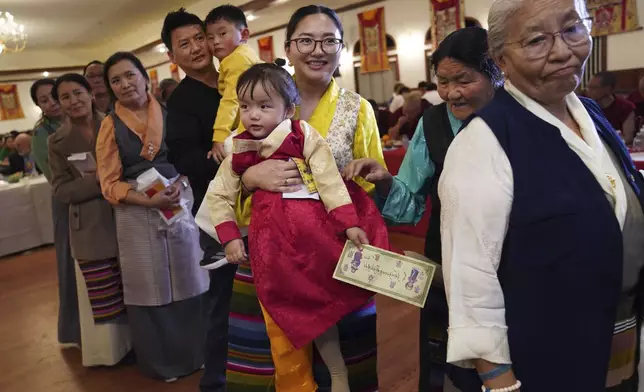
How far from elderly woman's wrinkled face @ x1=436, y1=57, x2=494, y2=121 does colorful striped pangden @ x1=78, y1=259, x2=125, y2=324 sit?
2.09 m

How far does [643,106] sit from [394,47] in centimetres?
562

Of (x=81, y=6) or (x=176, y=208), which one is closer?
(x=176, y=208)

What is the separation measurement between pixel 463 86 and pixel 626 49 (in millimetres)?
7005

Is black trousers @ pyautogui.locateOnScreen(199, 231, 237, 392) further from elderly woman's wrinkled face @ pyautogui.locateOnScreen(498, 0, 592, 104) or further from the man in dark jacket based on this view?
elderly woman's wrinkled face @ pyautogui.locateOnScreen(498, 0, 592, 104)

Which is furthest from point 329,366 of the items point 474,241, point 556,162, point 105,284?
point 105,284

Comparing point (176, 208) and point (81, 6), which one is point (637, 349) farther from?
point (81, 6)

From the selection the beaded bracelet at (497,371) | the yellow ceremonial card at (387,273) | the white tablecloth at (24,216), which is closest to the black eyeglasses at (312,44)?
the yellow ceremonial card at (387,273)

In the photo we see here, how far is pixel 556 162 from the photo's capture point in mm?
930

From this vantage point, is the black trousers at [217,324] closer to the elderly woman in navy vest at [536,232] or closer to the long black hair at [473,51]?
the long black hair at [473,51]

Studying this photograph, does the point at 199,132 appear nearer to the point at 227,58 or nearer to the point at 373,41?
the point at 227,58

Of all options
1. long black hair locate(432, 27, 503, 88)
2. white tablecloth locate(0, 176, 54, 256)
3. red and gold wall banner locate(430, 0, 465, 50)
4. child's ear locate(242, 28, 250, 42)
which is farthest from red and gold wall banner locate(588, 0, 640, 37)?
white tablecloth locate(0, 176, 54, 256)

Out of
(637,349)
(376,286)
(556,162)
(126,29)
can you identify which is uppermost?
(126,29)

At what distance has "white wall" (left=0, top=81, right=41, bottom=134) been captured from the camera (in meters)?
16.5

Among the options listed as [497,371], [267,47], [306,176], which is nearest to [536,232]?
[497,371]
